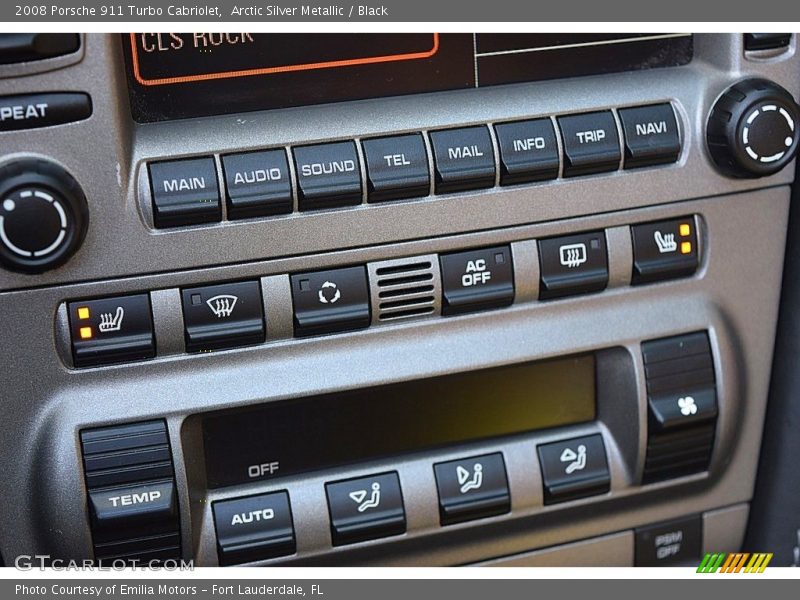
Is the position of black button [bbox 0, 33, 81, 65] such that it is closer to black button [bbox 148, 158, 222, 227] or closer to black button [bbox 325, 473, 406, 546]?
black button [bbox 148, 158, 222, 227]

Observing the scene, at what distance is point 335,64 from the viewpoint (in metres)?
0.96

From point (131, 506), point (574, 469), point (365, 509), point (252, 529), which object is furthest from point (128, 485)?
point (574, 469)

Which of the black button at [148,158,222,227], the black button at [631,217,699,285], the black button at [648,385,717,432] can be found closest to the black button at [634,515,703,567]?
the black button at [648,385,717,432]

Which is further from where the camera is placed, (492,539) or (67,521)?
(492,539)

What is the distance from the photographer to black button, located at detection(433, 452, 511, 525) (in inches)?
41.0

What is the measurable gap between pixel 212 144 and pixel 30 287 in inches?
8.2

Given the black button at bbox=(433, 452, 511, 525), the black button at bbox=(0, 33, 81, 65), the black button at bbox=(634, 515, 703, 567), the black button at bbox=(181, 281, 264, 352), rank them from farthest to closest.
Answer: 1. the black button at bbox=(634, 515, 703, 567)
2. the black button at bbox=(433, 452, 511, 525)
3. the black button at bbox=(181, 281, 264, 352)
4. the black button at bbox=(0, 33, 81, 65)

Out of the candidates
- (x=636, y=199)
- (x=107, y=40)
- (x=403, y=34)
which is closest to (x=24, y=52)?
(x=107, y=40)

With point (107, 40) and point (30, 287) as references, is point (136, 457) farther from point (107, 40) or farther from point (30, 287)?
point (107, 40)

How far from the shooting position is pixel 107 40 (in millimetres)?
875

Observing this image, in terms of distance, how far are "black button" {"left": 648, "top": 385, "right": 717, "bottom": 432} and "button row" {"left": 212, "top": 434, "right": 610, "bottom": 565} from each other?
0.07 m

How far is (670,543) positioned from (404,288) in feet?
1.52

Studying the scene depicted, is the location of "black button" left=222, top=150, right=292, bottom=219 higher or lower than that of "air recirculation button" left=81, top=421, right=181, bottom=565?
higher

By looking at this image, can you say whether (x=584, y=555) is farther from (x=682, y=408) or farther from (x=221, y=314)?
(x=221, y=314)
